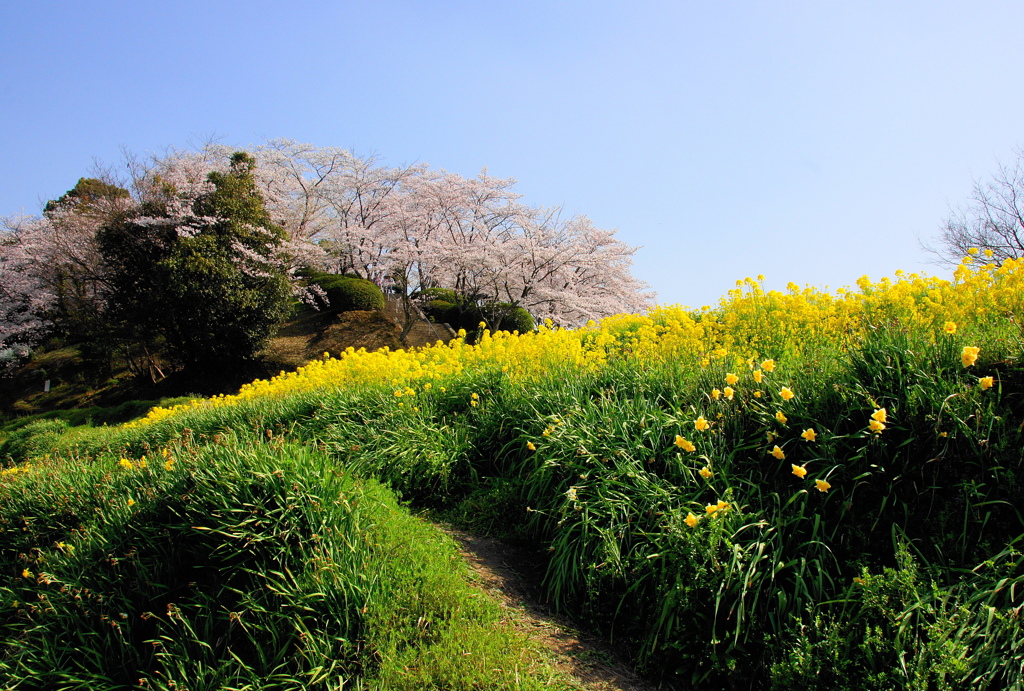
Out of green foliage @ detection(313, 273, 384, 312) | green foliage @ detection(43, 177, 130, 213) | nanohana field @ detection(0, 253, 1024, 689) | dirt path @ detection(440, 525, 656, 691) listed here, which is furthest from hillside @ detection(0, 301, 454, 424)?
dirt path @ detection(440, 525, 656, 691)

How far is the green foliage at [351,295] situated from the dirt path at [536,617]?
51.5 feet

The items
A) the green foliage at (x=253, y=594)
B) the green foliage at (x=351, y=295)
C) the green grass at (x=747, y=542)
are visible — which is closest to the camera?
the green grass at (x=747, y=542)

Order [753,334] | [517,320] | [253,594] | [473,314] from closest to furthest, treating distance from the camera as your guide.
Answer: [253,594] < [753,334] < [517,320] < [473,314]

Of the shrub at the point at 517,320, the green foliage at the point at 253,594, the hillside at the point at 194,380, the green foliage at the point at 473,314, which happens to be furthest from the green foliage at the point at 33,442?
the shrub at the point at 517,320

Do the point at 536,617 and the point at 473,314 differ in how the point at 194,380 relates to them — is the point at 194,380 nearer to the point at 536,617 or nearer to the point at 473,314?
the point at 473,314

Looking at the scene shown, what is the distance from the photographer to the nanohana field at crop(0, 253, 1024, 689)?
2.62m

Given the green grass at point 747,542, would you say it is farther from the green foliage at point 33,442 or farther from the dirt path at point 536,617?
the green foliage at point 33,442

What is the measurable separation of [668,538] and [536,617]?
35.0 inches

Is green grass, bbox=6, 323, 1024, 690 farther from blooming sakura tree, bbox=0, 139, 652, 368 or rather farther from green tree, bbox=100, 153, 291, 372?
blooming sakura tree, bbox=0, 139, 652, 368

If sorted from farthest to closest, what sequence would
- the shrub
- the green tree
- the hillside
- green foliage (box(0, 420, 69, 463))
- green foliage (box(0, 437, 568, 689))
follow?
1. the shrub
2. the hillside
3. the green tree
4. green foliage (box(0, 420, 69, 463))
5. green foliage (box(0, 437, 568, 689))

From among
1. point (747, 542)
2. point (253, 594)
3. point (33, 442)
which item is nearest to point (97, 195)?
point (33, 442)

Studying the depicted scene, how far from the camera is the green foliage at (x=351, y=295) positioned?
746 inches

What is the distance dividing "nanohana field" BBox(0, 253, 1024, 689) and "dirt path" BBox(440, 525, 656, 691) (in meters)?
0.13

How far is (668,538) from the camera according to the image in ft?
10.0
